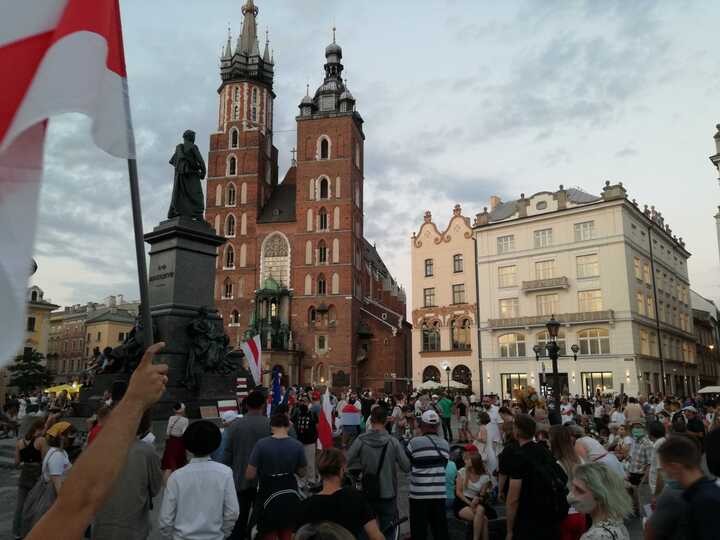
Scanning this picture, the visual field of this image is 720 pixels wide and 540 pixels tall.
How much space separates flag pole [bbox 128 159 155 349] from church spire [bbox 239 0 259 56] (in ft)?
204

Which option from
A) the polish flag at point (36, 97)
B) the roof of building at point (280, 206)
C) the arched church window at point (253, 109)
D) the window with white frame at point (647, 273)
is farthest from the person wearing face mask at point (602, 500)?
the arched church window at point (253, 109)

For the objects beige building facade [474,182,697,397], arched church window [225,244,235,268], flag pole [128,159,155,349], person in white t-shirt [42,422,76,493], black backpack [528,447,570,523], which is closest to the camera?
flag pole [128,159,155,349]

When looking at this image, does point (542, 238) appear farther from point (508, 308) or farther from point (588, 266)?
point (508, 308)

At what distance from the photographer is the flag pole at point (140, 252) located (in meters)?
2.28

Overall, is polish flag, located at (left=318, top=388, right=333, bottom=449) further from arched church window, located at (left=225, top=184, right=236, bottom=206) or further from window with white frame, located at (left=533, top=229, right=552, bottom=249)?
arched church window, located at (left=225, top=184, right=236, bottom=206)

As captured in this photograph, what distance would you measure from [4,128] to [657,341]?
4713cm

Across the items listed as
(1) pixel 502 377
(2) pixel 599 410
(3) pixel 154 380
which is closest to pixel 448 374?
(1) pixel 502 377

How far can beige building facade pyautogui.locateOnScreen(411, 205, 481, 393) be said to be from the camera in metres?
42.9

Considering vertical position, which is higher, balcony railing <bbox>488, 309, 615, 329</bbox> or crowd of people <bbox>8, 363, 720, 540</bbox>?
balcony railing <bbox>488, 309, 615, 329</bbox>

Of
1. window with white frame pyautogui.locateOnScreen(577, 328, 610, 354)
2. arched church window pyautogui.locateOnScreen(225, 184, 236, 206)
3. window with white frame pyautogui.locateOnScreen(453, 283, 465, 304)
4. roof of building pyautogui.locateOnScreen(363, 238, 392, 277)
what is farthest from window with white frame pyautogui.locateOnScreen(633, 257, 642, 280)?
arched church window pyautogui.locateOnScreen(225, 184, 236, 206)

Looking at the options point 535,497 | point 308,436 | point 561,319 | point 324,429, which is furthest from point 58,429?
point 561,319

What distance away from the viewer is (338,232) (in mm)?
52000

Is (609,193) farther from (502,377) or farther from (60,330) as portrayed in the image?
(60,330)

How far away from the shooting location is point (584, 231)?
131ft
